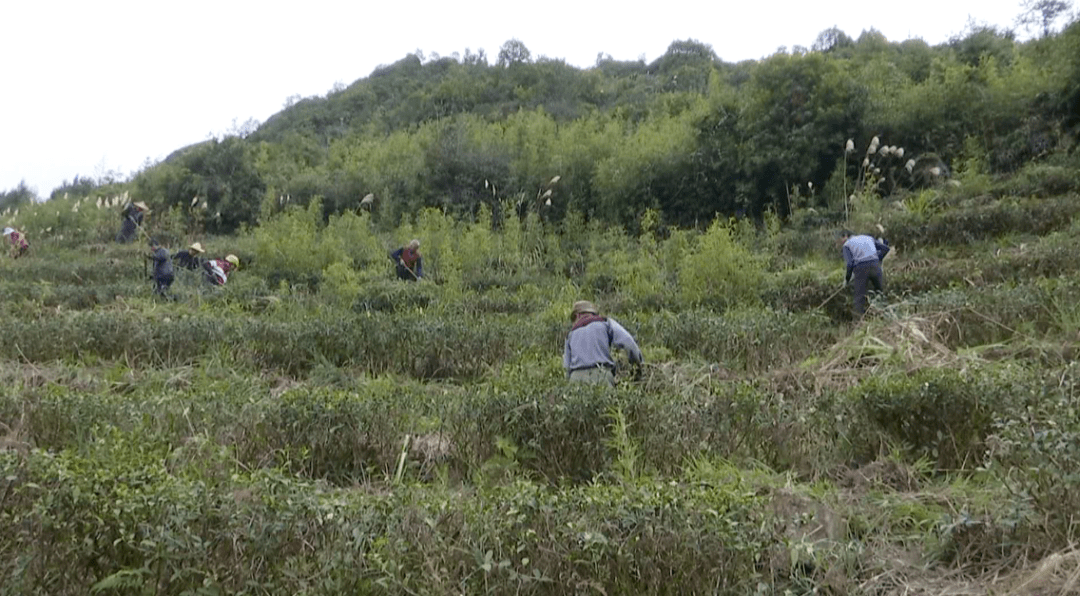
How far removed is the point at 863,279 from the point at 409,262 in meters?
6.60

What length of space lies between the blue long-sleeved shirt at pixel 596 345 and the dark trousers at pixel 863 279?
373cm

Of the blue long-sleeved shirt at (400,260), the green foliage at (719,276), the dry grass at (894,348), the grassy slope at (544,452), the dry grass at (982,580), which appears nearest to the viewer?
the dry grass at (982,580)

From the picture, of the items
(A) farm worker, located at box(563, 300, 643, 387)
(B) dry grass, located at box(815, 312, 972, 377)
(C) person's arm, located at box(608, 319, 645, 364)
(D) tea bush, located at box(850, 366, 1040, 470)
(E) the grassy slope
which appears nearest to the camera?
(E) the grassy slope

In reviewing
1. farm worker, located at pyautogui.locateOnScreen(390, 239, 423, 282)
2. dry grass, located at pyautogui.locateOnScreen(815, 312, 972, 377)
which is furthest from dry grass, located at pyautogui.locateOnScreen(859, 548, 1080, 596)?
farm worker, located at pyautogui.locateOnScreen(390, 239, 423, 282)

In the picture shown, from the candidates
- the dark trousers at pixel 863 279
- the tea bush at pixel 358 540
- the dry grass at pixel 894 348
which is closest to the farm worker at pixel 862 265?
the dark trousers at pixel 863 279

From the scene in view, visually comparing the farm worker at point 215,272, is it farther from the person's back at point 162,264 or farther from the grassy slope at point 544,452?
the grassy slope at point 544,452

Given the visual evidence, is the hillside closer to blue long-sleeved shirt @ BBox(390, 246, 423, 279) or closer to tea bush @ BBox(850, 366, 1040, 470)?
tea bush @ BBox(850, 366, 1040, 470)

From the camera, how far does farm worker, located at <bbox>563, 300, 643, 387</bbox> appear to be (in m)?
6.42

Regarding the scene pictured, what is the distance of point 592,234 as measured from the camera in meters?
16.1

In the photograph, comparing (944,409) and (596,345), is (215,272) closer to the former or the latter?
(596,345)

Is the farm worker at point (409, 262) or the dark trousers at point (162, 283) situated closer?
the dark trousers at point (162, 283)

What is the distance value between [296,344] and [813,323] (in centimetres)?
512

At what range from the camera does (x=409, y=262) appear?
501 inches

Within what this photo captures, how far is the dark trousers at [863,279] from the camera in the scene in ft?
29.9
